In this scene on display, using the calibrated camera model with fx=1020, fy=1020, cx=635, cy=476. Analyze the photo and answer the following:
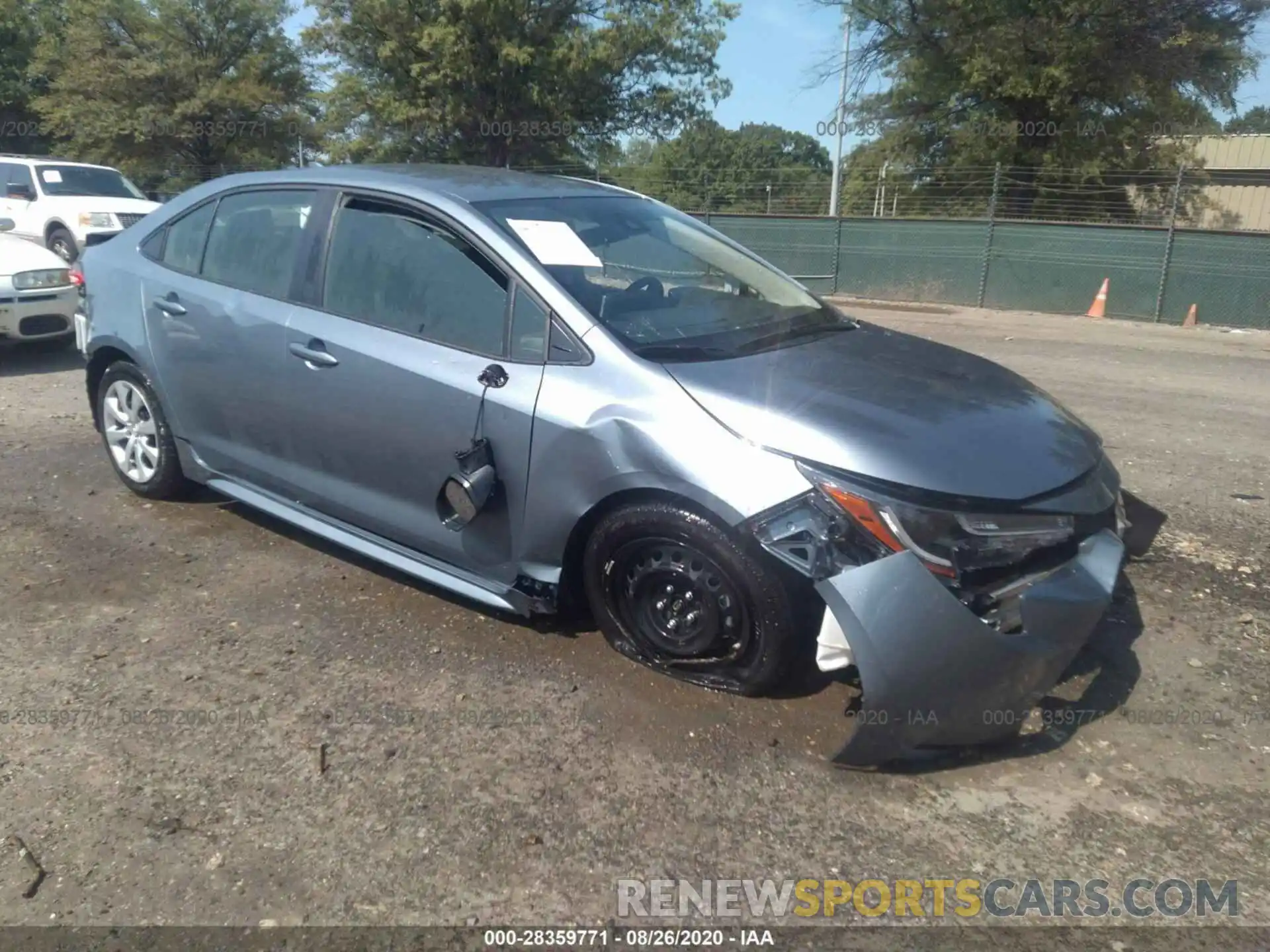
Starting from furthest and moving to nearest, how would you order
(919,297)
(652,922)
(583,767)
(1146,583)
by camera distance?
(919,297), (1146,583), (583,767), (652,922)

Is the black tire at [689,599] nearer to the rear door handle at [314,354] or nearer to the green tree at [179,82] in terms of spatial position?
the rear door handle at [314,354]

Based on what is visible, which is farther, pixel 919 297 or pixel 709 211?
pixel 709 211

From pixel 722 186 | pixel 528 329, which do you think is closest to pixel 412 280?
pixel 528 329

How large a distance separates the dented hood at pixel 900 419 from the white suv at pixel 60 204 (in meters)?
13.9

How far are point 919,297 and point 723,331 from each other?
16133mm

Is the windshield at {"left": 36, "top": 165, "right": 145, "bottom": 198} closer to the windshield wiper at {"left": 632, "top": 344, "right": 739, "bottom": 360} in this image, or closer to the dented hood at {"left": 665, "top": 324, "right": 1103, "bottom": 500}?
the windshield wiper at {"left": 632, "top": 344, "right": 739, "bottom": 360}

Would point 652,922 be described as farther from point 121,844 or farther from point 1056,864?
point 121,844

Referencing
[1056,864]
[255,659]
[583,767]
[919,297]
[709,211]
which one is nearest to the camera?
[1056,864]

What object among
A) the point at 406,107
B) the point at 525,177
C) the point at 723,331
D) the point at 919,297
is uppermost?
the point at 406,107

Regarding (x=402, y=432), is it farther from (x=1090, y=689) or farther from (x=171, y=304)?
(x=1090, y=689)

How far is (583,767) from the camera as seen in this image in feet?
9.96

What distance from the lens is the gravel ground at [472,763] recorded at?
103 inches

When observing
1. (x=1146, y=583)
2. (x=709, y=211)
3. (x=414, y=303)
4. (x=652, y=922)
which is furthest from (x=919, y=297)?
(x=652, y=922)

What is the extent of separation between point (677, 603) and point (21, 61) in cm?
4153
